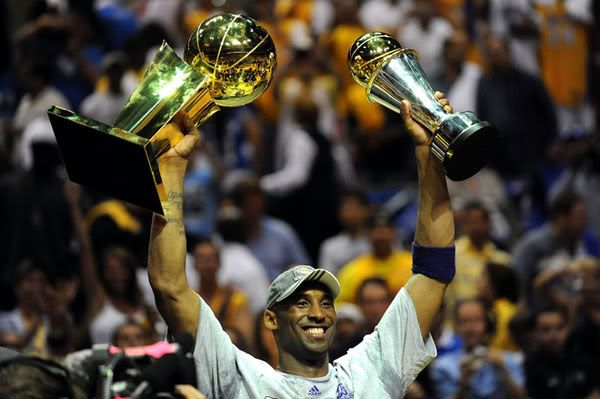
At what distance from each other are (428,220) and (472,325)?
3.53 m

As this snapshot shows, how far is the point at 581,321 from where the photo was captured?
31.3 ft

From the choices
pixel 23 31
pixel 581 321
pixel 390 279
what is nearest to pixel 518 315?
pixel 581 321

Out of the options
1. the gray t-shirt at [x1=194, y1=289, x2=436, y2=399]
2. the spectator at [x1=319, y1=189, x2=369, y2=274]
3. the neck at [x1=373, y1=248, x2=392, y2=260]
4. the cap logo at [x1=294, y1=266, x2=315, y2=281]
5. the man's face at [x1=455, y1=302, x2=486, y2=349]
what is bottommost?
the gray t-shirt at [x1=194, y1=289, x2=436, y2=399]

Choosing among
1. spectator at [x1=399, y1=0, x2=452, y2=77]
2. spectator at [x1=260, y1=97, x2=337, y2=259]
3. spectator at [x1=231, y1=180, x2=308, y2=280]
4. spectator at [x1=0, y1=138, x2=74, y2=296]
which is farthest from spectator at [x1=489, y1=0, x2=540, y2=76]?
spectator at [x1=0, y1=138, x2=74, y2=296]

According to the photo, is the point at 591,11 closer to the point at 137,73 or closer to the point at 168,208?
the point at 137,73

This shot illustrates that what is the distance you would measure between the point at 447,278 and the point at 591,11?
27.2 ft

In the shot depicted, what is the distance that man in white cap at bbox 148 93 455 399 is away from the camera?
18.0 ft

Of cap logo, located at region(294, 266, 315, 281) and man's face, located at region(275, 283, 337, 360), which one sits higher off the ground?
cap logo, located at region(294, 266, 315, 281)

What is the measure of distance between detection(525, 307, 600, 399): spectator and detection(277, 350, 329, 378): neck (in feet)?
11.8

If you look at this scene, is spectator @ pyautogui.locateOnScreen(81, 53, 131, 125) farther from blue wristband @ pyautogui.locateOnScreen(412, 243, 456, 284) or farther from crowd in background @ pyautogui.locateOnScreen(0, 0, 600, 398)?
blue wristband @ pyautogui.locateOnScreen(412, 243, 456, 284)

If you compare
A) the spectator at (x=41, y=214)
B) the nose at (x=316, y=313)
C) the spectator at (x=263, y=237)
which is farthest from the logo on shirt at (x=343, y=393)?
the spectator at (x=41, y=214)

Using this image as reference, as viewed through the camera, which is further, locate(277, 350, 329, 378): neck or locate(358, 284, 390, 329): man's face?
locate(358, 284, 390, 329): man's face

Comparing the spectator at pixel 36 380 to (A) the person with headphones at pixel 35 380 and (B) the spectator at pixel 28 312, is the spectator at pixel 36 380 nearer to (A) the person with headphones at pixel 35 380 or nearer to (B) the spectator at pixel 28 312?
(A) the person with headphones at pixel 35 380

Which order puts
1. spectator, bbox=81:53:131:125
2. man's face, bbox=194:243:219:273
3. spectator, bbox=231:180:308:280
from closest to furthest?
man's face, bbox=194:243:219:273 → spectator, bbox=231:180:308:280 → spectator, bbox=81:53:131:125
